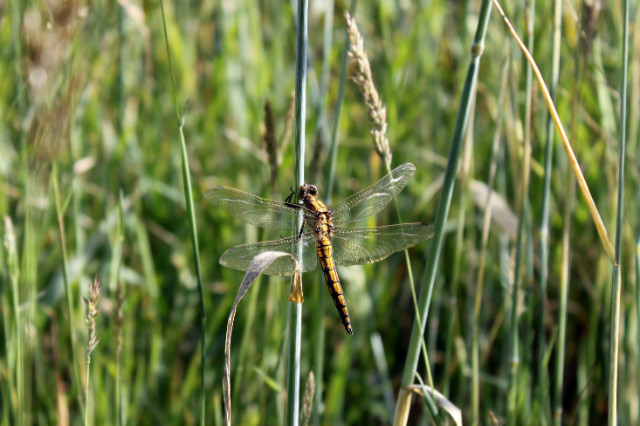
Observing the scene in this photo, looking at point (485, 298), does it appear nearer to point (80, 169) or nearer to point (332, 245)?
point (332, 245)

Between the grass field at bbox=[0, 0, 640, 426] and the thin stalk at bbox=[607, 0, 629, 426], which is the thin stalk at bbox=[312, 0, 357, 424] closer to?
the grass field at bbox=[0, 0, 640, 426]

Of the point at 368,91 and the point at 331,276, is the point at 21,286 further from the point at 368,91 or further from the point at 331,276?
the point at 368,91

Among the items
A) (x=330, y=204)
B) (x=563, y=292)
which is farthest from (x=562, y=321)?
(x=330, y=204)

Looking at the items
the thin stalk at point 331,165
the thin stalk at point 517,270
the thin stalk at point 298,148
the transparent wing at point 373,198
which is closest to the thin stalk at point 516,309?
the thin stalk at point 517,270

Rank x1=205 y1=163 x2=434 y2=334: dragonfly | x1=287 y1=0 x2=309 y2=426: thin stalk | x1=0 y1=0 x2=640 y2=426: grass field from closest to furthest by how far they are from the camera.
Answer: x1=287 y1=0 x2=309 y2=426: thin stalk, x1=205 y1=163 x2=434 y2=334: dragonfly, x1=0 y1=0 x2=640 y2=426: grass field

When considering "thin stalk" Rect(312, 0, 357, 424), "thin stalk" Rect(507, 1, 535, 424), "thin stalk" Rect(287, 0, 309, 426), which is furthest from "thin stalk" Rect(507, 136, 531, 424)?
"thin stalk" Rect(287, 0, 309, 426)
